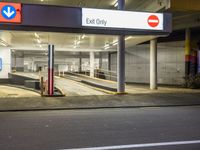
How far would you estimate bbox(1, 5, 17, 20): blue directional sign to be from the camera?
40.1 ft

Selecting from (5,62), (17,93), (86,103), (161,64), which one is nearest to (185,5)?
(86,103)

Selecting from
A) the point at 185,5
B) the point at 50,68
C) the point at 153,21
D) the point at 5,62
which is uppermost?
the point at 185,5

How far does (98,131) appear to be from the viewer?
6906 mm

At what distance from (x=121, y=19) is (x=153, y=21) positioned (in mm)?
1820

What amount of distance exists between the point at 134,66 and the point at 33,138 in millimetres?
24817

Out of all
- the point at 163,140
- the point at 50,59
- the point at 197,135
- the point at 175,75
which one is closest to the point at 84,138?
the point at 163,140

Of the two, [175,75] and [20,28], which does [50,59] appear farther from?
[175,75]

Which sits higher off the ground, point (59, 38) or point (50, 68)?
point (59, 38)

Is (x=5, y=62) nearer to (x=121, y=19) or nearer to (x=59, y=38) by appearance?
(x=59, y=38)

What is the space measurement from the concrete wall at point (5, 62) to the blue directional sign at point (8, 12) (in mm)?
15445

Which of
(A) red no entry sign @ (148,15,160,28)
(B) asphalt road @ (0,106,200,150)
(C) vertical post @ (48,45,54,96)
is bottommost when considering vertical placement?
(B) asphalt road @ (0,106,200,150)

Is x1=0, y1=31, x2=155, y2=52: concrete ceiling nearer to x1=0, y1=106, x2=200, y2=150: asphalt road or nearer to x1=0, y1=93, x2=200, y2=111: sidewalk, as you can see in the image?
x1=0, y1=93, x2=200, y2=111: sidewalk

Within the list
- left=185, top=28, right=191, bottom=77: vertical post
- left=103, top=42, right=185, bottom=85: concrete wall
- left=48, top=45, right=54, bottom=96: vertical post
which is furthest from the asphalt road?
left=103, top=42, right=185, bottom=85: concrete wall

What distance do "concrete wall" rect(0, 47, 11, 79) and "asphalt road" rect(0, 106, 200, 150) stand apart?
1832 cm
